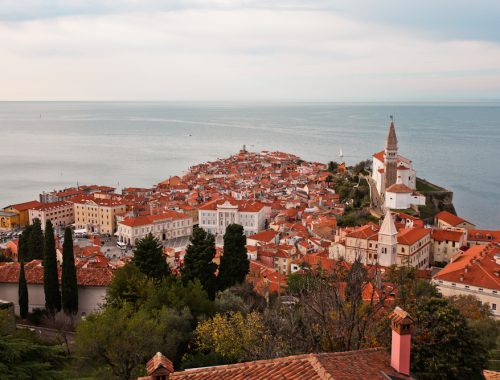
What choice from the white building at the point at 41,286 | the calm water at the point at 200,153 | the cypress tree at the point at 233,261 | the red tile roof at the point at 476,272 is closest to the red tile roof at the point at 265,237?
the red tile roof at the point at 476,272

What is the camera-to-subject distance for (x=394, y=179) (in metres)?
43.7

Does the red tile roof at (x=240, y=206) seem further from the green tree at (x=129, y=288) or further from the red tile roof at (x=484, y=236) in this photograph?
the green tree at (x=129, y=288)

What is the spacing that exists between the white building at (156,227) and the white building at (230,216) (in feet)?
5.54

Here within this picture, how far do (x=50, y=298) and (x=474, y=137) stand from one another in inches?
4593

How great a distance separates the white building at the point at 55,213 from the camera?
1933 inches

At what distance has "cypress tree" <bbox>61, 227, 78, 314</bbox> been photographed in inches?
654

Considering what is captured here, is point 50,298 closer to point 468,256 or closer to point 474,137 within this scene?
point 468,256

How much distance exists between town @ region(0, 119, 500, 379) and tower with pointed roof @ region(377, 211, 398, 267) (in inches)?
2.3

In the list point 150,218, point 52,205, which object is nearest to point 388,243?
point 150,218

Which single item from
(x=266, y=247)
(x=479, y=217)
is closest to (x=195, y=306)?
(x=266, y=247)

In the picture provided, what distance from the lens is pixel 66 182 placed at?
73250mm

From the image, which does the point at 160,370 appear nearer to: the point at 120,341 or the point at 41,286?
the point at 120,341

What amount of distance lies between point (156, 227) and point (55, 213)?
1215 centimetres

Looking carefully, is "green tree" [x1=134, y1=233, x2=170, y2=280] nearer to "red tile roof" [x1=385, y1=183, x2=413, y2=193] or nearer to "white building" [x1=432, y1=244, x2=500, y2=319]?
"white building" [x1=432, y1=244, x2=500, y2=319]
